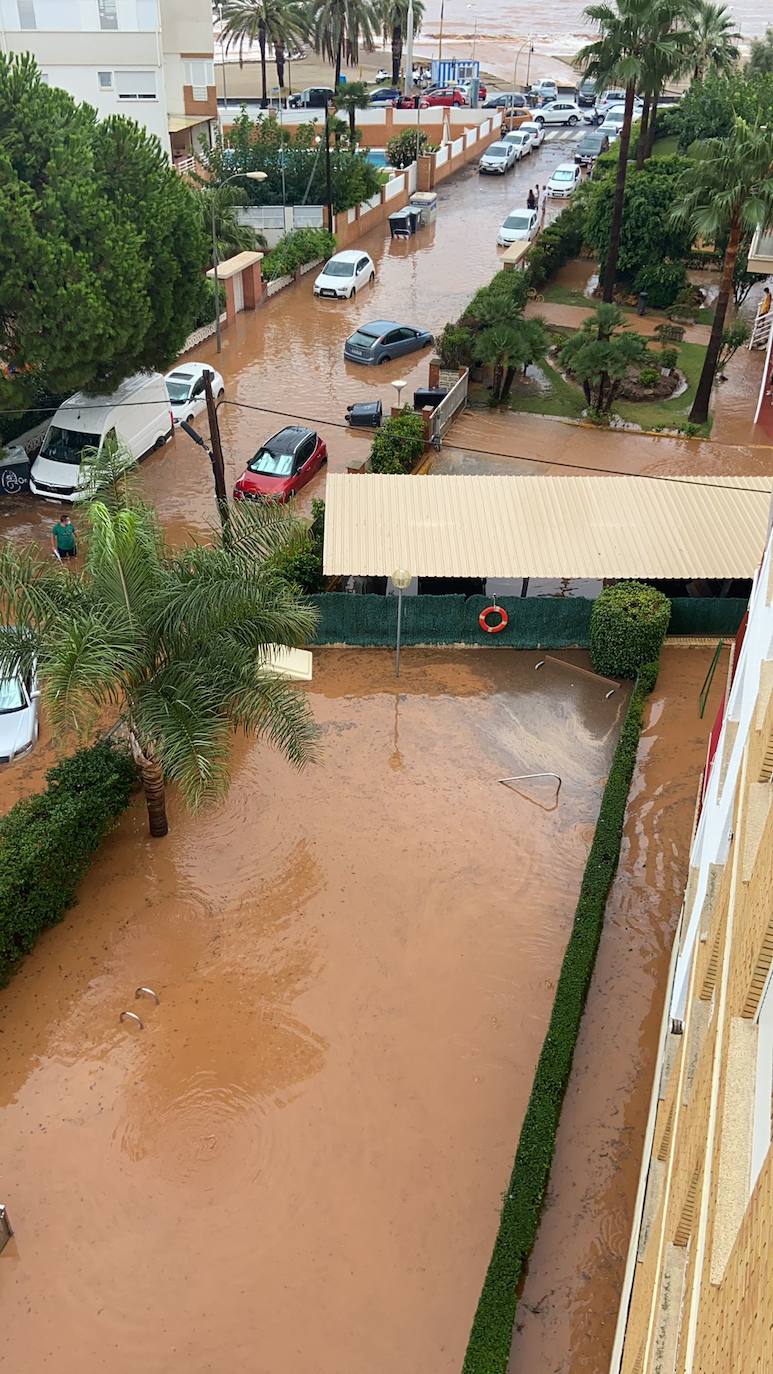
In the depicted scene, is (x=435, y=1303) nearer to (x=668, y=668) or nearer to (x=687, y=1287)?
(x=687, y=1287)

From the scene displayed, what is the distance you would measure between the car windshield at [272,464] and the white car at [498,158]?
3797cm

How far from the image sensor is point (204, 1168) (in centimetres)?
1130

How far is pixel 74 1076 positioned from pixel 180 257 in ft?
63.0

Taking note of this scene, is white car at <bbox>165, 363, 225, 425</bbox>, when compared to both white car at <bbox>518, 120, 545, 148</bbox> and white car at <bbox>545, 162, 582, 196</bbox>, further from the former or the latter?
white car at <bbox>518, 120, 545, 148</bbox>

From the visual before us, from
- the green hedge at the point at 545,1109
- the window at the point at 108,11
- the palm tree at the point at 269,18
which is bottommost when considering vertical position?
the green hedge at the point at 545,1109

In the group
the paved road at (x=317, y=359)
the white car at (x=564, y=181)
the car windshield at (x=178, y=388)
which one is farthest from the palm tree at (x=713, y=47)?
the car windshield at (x=178, y=388)

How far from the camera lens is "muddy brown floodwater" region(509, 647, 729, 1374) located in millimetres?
10188

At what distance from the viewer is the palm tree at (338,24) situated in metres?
57.6

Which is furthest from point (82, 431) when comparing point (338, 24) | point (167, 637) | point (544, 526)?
point (338, 24)

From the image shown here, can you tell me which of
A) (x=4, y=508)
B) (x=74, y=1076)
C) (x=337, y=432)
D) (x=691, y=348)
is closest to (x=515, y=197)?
(x=691, y=348)

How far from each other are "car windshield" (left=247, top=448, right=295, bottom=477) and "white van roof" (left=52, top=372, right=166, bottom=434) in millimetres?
3442

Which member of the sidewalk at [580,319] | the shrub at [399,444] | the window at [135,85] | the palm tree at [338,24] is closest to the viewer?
the shrub at [399,444]

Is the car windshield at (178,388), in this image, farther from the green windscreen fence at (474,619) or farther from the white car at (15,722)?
the white car at (15,722)

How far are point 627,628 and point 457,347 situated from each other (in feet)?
46.7
